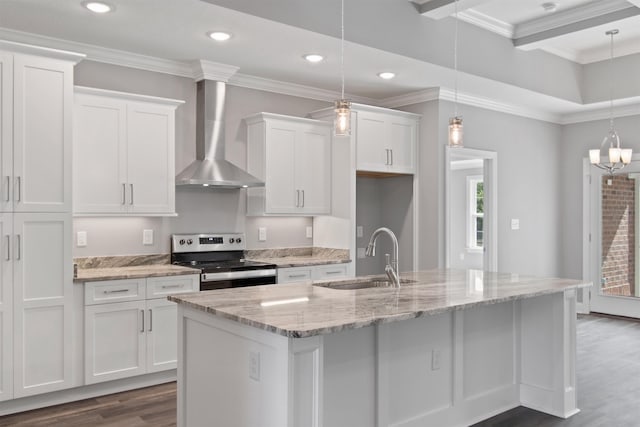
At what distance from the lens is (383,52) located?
14.4ft

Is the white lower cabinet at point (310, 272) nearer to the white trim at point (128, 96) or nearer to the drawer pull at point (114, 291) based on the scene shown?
the drawer pull at point (114, 291)

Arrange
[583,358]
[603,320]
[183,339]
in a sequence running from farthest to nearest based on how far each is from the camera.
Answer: [603,320] → [583,358] → [183,339]

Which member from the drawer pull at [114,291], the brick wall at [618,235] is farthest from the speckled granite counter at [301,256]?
the brick wall at [618,235]

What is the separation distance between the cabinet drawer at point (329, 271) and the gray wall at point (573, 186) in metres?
3.71

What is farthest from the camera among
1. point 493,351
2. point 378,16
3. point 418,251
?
point 418,251

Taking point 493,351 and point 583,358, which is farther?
point 583,358

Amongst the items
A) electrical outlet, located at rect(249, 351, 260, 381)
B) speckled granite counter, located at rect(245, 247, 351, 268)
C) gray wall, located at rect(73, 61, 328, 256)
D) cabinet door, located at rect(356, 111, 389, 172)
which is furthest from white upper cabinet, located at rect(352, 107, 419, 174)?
electrical outlet, located at rect(249, 351, 260, 381)

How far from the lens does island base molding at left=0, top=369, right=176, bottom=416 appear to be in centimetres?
368

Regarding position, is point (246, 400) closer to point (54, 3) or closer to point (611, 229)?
point (54, 3)

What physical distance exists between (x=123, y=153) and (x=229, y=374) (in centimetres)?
238

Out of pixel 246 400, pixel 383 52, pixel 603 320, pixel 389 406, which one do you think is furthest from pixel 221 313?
pixel 603 320

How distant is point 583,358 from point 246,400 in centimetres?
373

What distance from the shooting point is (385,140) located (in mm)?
5602

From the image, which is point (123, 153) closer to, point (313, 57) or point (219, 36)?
point (219, 36)
